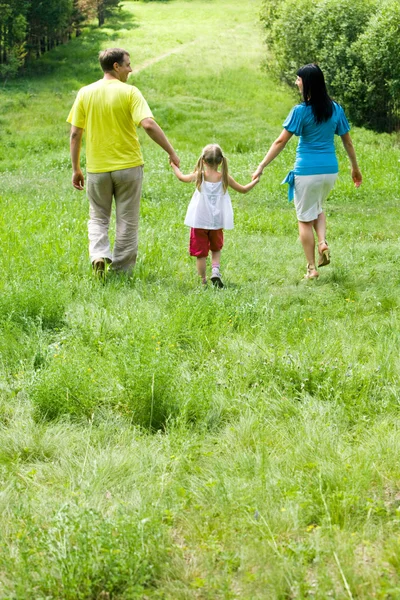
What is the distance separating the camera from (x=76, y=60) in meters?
44.0

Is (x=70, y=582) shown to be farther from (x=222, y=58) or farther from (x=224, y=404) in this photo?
(x=222, y=58)

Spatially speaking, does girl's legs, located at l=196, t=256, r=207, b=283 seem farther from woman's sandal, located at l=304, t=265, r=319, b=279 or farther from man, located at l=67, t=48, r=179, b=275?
woman's sandal, located at l=304, t=265, r=319, b=279

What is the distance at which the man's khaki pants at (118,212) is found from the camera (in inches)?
307

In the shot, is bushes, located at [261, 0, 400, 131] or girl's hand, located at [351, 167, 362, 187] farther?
bushes, located at [261, 0, 400, 131]

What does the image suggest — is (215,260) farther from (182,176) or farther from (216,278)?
(182,176)

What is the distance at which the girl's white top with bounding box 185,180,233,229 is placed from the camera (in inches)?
314

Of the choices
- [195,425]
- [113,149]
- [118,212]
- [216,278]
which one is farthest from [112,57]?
[195,425]

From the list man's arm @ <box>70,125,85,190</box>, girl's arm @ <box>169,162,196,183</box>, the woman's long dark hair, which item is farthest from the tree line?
the woman's long dark hair

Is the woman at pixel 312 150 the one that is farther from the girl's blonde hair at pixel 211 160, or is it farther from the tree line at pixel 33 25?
the tree line at pixel 33 25

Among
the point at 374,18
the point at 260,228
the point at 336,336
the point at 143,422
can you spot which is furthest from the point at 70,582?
the point at 374,18

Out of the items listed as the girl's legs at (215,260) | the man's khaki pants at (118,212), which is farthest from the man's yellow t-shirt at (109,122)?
the girl's legs at (215,260)

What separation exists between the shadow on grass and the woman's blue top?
1274 inches

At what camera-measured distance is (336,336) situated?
5.74 meters

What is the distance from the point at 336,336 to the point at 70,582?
3421 millimetres
